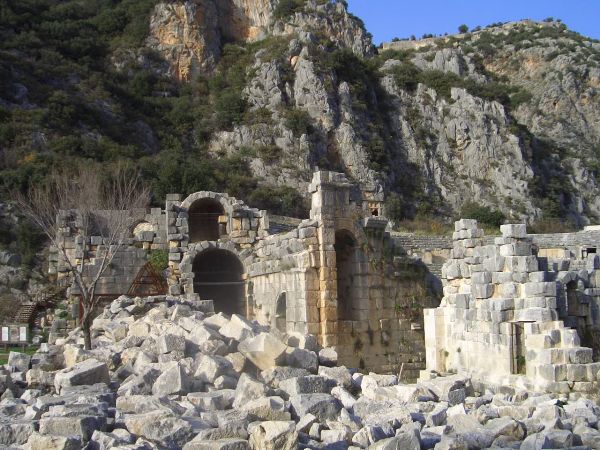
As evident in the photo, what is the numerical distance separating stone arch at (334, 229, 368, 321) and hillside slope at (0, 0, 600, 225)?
23847 millimetres

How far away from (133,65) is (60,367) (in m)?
51.4

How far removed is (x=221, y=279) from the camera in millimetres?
27500

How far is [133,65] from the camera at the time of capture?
194 ft

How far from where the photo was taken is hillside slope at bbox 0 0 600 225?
4753cm

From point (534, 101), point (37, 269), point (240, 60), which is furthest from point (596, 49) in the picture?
point (37, 269)

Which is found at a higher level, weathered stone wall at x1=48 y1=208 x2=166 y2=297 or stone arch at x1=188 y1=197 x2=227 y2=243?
stone arch at x1=188 y1=197 x2=227 y2=243

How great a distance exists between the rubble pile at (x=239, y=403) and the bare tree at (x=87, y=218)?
10.2 ft

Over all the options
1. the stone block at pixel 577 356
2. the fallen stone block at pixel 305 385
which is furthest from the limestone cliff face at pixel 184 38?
the fallen stone block at pixel 305 385

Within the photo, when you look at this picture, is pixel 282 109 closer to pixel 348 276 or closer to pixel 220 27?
pixel 220 27

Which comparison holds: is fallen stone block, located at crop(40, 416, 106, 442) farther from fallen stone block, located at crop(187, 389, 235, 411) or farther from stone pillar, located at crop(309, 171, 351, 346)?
stone pillar, located at crop(309, 171, 351, 346)

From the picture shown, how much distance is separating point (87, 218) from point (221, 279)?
218 inches

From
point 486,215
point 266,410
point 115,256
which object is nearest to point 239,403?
point 266,410

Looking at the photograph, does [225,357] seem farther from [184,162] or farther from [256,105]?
[256,105]

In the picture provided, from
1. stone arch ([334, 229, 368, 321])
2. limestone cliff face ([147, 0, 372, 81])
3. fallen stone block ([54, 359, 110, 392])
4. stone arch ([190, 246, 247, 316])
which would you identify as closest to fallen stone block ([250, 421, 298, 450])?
fallen stone block ([54, 359, 110, 392])
